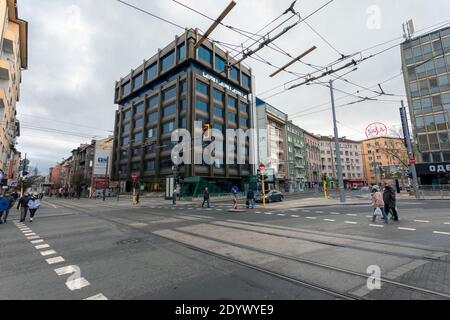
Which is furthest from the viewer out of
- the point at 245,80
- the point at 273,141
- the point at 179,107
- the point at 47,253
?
the point at 273,141

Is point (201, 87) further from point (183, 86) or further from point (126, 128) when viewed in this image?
point (126, 128)

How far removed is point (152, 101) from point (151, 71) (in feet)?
25.4

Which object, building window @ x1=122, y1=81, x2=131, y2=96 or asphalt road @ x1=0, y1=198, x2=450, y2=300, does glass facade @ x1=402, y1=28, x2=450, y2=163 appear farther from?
building window @ x1=122, y1=81, x2=131, y2=96

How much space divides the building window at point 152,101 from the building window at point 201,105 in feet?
37.5

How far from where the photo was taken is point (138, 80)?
180 ft

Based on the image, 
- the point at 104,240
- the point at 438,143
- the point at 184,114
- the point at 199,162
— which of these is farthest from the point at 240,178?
the point at 104,240

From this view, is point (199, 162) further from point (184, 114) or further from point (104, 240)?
point (104, 240)

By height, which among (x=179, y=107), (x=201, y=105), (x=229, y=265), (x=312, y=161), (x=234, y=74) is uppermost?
(x=234, y=74)

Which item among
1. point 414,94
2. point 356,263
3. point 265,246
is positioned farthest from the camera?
point 414,94

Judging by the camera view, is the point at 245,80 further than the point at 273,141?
No

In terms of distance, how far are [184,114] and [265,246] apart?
37283 mm

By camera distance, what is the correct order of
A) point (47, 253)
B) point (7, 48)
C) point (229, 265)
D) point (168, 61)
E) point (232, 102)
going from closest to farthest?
point (229, 265)
point (47, 253)
point (7, 48)
point (168, 61)
point (232, 102)

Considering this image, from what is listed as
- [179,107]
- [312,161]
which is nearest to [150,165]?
[179,107]

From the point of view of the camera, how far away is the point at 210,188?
1458 inches
